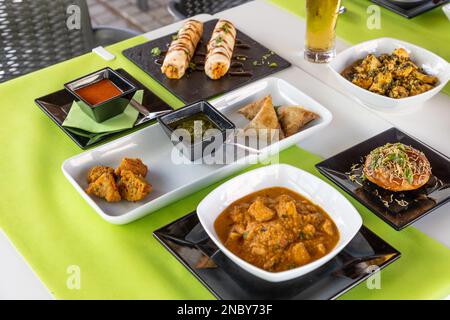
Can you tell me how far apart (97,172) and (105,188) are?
0.07m

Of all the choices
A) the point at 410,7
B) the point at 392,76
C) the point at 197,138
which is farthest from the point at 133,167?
the point at 410,7

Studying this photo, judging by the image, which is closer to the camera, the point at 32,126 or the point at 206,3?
the point at 32,126

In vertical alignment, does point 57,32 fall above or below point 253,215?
below

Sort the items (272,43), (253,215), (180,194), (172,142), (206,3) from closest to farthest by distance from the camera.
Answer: (253,215) → (180,194) → (172,142) → (272,43) → (206,3)

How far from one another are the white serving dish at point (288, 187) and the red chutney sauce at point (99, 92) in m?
0.54

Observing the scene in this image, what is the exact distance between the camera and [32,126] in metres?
1.69

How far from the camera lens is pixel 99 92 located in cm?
172

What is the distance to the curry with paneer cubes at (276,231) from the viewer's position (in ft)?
3.96

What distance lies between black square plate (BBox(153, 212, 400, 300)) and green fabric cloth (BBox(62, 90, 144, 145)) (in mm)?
453

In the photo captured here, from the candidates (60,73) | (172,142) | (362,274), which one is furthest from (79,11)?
(362,274)

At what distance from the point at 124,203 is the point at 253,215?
1.06ft

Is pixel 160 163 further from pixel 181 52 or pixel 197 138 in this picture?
pixel 181 52

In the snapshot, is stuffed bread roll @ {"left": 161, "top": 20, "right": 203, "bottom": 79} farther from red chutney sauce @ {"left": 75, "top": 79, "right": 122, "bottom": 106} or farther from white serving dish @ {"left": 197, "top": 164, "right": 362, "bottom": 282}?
white serving dish @ {"left": 197, "top": 164, "right": 362, "bottom": 282}
